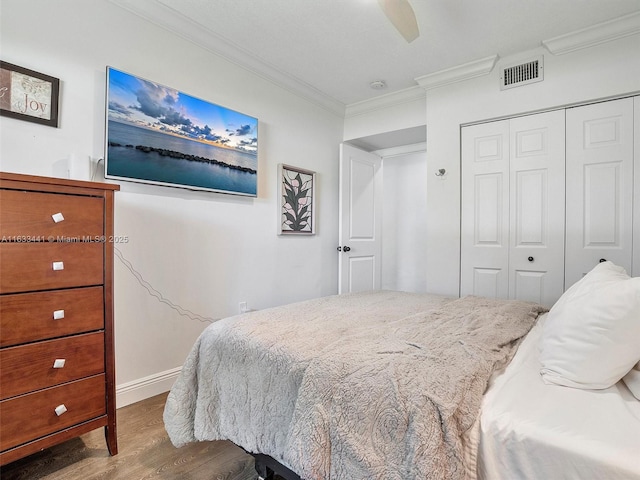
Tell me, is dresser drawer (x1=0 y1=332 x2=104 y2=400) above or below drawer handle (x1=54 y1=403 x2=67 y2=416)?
above

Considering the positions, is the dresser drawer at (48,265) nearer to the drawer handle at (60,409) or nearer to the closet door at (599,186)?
the drawer handle at (60,409)

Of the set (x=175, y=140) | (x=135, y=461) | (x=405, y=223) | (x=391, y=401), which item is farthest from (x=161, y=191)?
(x=405, y=223)

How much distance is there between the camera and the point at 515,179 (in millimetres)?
2879

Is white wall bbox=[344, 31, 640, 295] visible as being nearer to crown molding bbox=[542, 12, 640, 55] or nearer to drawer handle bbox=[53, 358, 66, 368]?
crown molding bbox=[542, 12, 640, 55]

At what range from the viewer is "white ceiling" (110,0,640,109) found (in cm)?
222

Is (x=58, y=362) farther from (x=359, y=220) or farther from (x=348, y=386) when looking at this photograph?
(x=359, y=220)

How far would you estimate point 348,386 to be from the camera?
3.27 ft

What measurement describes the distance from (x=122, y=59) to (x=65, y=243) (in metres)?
1.36

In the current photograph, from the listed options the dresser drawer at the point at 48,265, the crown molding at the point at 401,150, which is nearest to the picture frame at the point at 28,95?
the dresser drawer at the point at 48,265

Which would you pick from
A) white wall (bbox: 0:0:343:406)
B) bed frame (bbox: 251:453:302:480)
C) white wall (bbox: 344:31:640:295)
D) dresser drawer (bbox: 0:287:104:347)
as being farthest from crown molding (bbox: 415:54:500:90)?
bed frame (bbox: 251:453:302:480)

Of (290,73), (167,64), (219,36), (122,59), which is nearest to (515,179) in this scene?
(290,73)

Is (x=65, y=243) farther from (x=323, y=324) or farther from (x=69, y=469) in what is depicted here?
(x=323, y=324)

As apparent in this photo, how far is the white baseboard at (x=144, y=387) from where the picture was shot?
7.03ft

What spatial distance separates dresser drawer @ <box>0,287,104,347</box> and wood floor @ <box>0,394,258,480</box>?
637 millimetres
